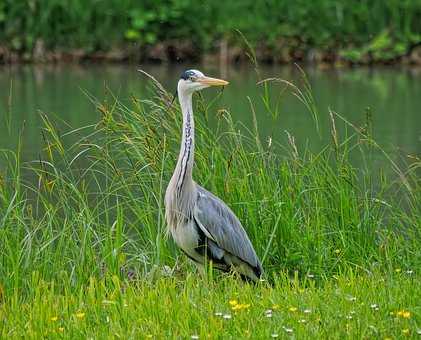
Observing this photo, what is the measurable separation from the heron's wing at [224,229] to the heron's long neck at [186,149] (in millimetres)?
128

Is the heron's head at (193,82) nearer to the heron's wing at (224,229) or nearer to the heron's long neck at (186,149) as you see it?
the heron's long neck at (186,149)

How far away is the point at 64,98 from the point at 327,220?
36.3ft

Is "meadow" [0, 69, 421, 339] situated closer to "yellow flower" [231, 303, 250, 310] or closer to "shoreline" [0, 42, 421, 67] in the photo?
"yellow flower" [231, 303, 250, 310]

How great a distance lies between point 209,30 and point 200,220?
16402mm

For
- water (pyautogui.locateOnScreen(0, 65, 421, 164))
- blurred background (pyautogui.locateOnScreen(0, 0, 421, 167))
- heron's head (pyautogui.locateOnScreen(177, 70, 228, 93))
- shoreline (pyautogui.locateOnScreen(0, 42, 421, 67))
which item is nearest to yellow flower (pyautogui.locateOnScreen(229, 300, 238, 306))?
heron's head (pyautogui.locateOnScreen(177, 70, 228, 93))

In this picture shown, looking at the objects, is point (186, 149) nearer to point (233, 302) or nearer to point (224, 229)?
point (224, 229)

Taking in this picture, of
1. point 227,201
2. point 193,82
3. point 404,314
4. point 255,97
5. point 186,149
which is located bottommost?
point 255,97

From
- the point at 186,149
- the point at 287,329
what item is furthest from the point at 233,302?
the point at 186,149

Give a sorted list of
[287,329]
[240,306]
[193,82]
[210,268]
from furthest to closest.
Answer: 1. [193,82]
2. [210,268]
3. [240,306]
4. [287,329]

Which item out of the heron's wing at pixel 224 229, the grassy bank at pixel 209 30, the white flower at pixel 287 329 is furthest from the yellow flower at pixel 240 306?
the grassy bank at pixel 209 30

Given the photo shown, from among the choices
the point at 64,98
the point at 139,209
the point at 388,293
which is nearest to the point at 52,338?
the point at 388,293

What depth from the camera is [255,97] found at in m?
18.2

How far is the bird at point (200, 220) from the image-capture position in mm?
6973

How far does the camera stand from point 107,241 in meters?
7.05
